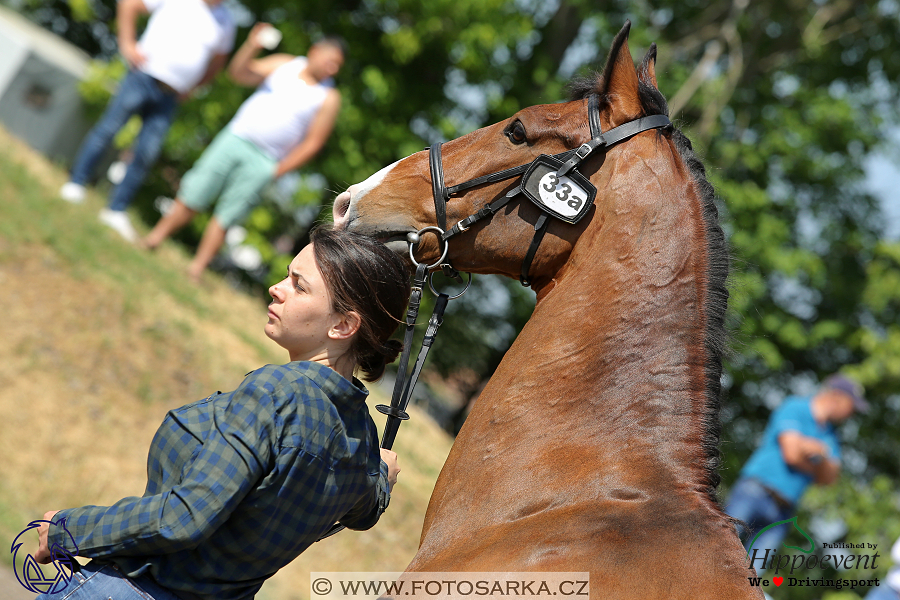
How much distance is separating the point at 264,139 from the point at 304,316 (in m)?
5.25

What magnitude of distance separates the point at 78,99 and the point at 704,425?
32.4 ft

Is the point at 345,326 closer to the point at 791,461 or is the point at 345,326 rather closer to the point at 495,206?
the point at 495,206

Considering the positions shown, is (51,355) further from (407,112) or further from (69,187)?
(407,112)

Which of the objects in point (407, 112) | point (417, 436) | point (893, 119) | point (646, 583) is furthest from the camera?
point (893, 119)

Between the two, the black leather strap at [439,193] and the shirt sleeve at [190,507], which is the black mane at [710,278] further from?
the shirt sleeve at [190,507]

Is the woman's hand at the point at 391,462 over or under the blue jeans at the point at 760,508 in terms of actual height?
under

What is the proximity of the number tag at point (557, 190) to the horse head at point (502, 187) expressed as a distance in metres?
0.05

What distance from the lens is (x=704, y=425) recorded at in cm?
215

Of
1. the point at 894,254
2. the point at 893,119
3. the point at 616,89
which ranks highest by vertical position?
the point at 893,119

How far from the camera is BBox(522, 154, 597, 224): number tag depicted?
8.04 ft

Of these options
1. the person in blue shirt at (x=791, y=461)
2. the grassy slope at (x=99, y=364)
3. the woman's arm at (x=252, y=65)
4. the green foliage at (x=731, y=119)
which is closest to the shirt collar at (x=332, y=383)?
the grassy slope at (x=99, y=364)

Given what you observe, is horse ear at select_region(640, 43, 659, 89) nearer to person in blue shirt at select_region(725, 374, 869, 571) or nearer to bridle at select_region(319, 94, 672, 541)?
bridle at select_region(319, 94, 672, 541)

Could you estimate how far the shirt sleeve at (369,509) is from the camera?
2.13 m

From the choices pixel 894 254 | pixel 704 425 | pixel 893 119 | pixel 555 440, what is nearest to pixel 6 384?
pixel 555 440
